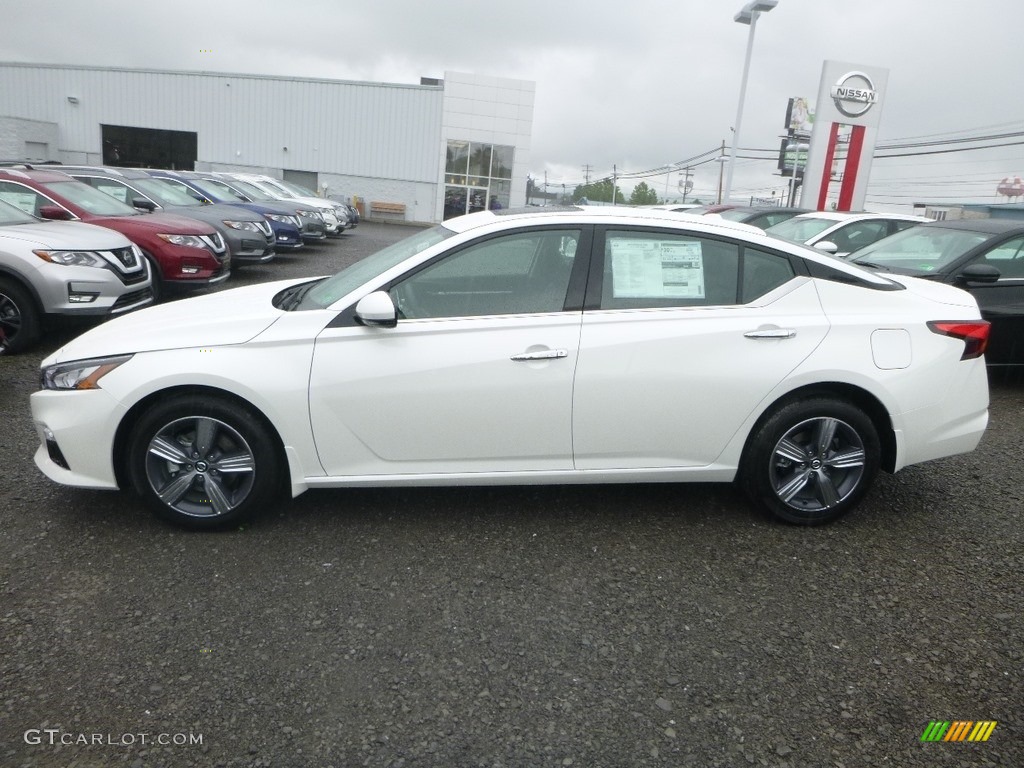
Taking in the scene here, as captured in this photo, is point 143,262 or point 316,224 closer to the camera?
point 143,262

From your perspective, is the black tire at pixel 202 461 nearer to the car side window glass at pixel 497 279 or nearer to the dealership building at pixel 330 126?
the car side window glass at pixel 497 279

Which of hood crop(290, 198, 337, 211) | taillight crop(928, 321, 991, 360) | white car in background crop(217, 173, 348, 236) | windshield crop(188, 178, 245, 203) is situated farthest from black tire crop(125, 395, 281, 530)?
hood crop(290, 198, 337, 211)

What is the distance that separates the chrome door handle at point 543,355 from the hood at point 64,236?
5540 mm

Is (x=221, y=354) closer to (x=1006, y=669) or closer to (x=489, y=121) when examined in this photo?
(x=1006, y=669)

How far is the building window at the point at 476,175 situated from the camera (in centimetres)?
3847

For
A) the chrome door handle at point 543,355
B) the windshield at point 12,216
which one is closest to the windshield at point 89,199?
the windshield at point 12,216

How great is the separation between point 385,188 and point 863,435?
121 feet

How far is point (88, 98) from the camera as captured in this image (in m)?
39.7

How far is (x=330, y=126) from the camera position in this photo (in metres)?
38.4

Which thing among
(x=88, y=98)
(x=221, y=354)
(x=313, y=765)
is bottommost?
(x=313, y=765)

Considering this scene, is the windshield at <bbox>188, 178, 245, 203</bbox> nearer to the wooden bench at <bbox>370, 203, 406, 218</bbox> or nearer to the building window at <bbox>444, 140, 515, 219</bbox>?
the wooden bench at <bbox>370, 203, 406, 218</bbox>

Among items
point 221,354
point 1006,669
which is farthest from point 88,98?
point 1006,669

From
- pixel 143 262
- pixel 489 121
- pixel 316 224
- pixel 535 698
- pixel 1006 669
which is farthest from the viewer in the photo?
pixel 489 121

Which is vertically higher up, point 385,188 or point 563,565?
point 385,188
